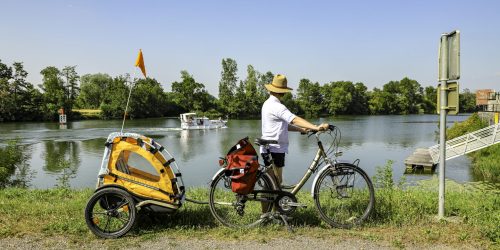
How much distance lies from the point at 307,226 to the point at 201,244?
1.32 metres

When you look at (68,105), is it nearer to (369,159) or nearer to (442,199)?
(369,159)

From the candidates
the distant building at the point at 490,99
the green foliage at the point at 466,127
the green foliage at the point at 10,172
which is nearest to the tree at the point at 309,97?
the distant building at the point at 490,99

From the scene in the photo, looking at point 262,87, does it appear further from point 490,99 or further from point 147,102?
point 490,99

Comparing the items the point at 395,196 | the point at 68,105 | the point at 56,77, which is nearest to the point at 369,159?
the point at 395,196

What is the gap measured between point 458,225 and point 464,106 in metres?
138

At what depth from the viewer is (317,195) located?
484 cm

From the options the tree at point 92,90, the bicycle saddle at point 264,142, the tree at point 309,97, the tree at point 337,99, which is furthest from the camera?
the tree at point 337,99

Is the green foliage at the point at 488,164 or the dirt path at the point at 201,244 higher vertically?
the dirt path at the point at 201,244

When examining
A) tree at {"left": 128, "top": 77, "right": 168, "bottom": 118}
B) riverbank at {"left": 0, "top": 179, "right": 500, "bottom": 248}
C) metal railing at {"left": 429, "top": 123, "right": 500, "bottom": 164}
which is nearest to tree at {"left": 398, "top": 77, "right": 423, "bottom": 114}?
tree at {"left": 128, "top": 77, "right": 168, "bottom": 118}

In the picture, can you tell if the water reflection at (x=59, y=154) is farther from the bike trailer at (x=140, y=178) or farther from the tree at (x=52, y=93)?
the tree at (x=52, y=93)

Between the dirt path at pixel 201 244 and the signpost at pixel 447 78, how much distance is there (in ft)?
4.41

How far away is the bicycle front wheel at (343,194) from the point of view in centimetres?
486

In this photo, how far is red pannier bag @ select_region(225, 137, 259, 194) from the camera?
15.4 feet

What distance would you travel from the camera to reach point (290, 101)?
112m
